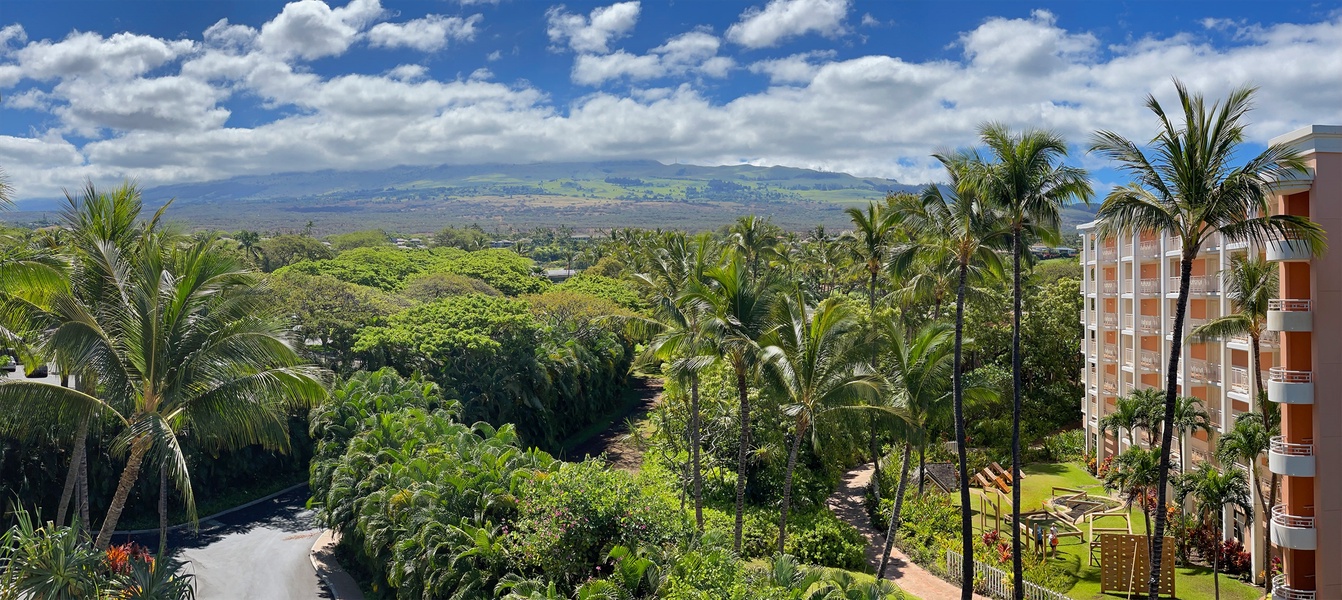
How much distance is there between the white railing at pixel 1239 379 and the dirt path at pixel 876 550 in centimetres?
931

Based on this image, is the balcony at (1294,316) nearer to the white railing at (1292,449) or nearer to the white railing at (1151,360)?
the white railing at (1292,449)

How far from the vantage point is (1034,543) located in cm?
2345

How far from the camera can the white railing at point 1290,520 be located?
55.0 feet

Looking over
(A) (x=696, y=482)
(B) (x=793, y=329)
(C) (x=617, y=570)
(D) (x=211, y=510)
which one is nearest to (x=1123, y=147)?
(B) (x=793, y=329)

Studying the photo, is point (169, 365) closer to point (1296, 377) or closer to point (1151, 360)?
point (1296, 377)

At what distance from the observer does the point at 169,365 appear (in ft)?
43.9

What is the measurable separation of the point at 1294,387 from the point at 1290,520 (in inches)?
109

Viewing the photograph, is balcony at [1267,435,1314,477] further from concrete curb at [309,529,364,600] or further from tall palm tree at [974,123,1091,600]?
concrete curb at [309,529,364,600]

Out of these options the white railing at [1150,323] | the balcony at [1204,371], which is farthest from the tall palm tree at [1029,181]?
the white railing at [1150,323]

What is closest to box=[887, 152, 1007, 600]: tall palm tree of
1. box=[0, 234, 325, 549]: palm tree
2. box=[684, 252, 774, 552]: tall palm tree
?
box=[684, 252, 774, 552]: tall palm tree

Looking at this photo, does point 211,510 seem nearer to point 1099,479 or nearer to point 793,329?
point 793,329

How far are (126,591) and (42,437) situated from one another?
1658 cm

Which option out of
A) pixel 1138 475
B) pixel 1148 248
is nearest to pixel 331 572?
pixel 1138 475

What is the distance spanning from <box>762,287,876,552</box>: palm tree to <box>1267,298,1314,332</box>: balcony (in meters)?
7.86
